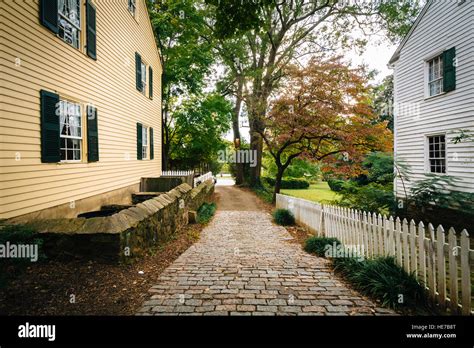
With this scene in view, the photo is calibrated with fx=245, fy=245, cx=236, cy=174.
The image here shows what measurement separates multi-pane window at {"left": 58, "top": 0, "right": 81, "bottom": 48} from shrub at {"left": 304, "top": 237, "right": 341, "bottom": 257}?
7838 mm

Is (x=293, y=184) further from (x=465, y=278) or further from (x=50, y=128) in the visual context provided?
(x=465, y=278)

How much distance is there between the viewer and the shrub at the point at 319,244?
5.46 m

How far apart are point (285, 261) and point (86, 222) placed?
374 centimetres

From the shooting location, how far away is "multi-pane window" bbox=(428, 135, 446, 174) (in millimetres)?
9473

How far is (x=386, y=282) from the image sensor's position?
3375 mm

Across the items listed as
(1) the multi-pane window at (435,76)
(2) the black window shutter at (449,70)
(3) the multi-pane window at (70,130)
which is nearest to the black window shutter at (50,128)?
(3) the multi-pane window at (70,130)

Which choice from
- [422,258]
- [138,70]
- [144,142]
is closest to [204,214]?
[144,142]

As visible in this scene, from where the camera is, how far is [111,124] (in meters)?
8.58

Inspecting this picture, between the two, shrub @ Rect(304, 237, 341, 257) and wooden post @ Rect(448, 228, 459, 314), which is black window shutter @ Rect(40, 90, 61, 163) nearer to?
shrub @ Rect(304, 237, 341, 257)

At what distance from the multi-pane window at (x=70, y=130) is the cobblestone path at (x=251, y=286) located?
4.08 m

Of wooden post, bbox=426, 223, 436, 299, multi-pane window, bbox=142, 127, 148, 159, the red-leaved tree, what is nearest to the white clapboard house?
the red-leaved tree

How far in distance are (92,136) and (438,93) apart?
493 inches

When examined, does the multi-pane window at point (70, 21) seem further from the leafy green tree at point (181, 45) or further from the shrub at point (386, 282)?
the leafy green tree at point (181, 45)

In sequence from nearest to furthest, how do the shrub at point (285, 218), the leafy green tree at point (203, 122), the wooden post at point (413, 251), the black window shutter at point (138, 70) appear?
the wooden post at point (413, 251), the shrub at point (285, 218), the black window shutter at point (138, 70), the leafy green tree at point (203, 122)
